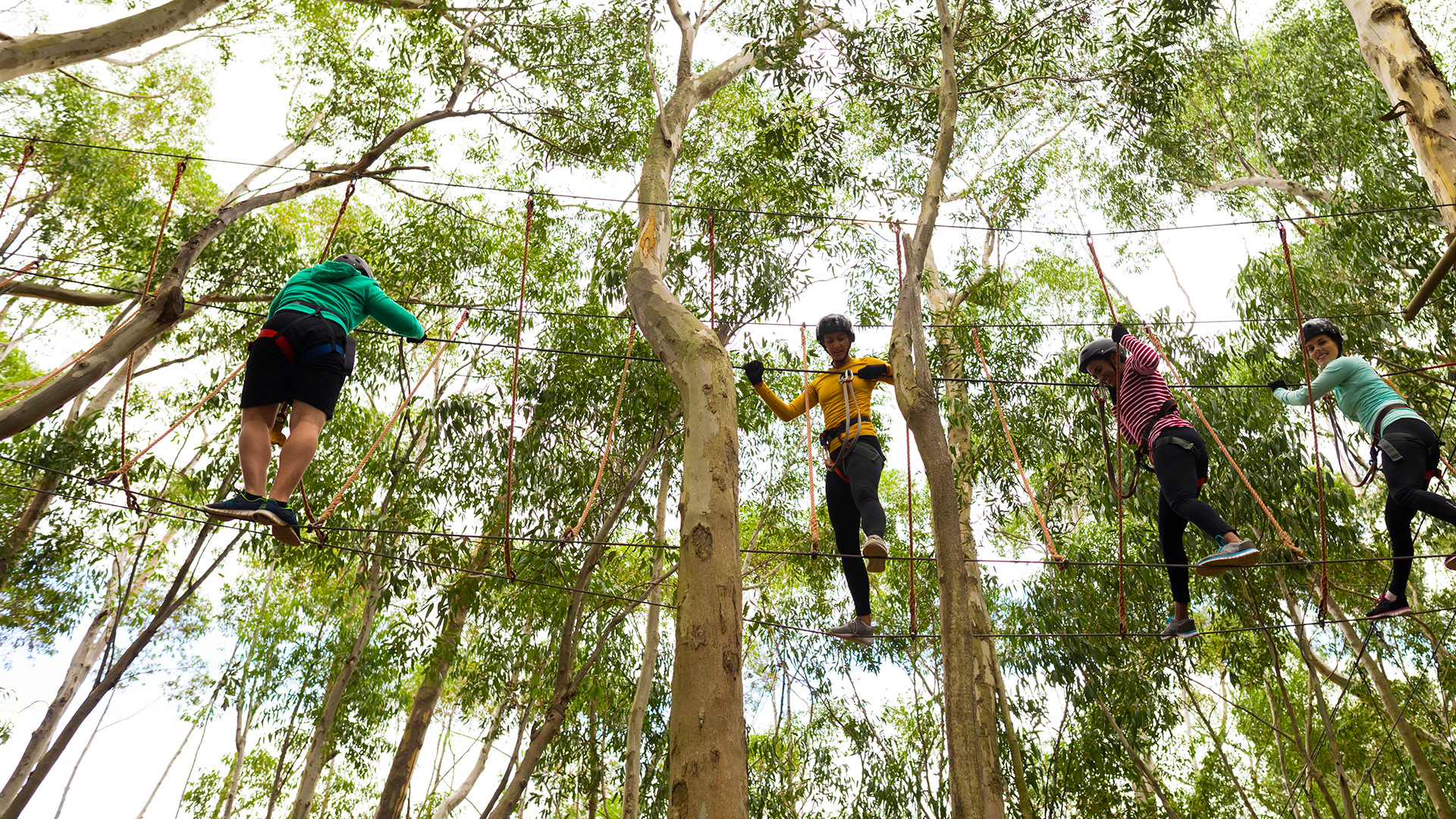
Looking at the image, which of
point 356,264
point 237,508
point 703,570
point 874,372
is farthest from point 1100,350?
point 237,508

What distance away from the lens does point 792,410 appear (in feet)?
13.8

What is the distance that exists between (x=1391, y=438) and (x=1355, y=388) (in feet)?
1.05

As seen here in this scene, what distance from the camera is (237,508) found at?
2.67m

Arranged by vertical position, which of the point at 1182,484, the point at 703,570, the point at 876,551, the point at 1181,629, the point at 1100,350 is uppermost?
the point at 1100,350

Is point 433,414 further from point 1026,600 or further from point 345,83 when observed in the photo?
point 1026,600

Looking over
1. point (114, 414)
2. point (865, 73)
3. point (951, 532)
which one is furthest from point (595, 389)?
point (114, 414)

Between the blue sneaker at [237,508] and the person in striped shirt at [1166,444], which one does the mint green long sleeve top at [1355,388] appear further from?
the blue sneaker at [237,508]

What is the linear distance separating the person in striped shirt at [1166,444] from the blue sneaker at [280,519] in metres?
3.29

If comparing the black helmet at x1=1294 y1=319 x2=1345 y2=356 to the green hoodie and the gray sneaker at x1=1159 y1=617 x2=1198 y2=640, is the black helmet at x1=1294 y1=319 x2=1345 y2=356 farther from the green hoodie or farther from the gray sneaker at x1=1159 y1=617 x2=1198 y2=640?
the green hoodie

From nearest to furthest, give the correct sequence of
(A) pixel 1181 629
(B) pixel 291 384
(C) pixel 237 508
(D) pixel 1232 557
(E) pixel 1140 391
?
1. (C) pixel 237 508
2. (B) pixel 291 384
3. (D) pixel 1232 557
4. (A) pixel 1181 629
5. (E) pixel 1140 391

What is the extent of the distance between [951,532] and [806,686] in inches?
248

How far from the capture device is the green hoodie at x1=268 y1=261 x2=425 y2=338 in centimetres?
300

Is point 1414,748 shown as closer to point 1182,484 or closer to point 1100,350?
point 1182,484

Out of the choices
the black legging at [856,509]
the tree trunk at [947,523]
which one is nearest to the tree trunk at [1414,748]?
the tree trunk at [947,523]
